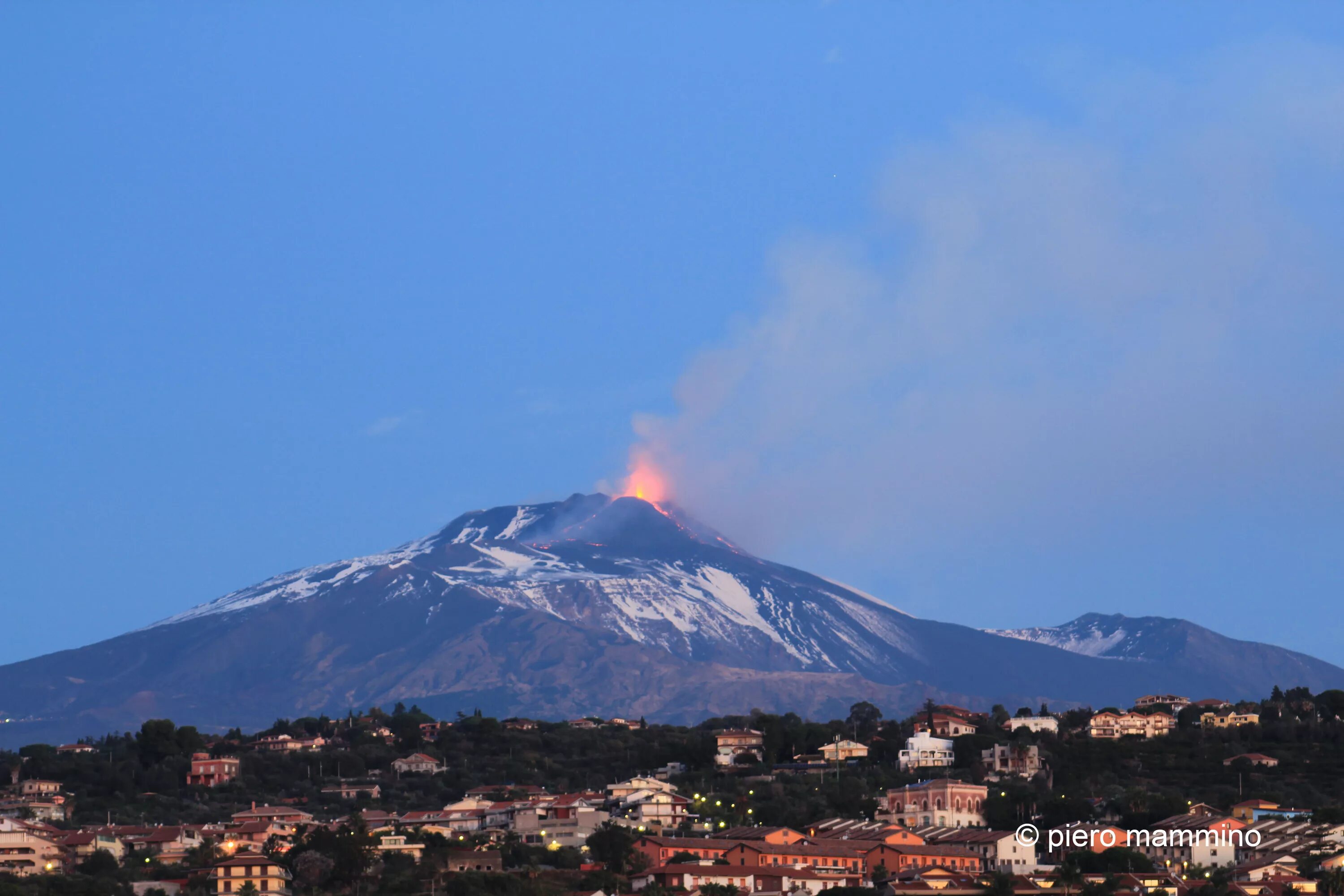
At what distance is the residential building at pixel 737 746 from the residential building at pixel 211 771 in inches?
1025

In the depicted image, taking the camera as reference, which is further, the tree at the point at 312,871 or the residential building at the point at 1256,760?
the residential building at the point at 1256,760

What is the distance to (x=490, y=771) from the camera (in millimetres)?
115062

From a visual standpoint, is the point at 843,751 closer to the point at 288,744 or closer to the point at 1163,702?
the point at 288,744

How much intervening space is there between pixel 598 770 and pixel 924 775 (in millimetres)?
19010

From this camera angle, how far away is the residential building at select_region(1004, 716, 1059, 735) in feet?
397

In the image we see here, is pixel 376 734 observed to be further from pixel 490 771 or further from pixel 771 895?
pixel 771 895

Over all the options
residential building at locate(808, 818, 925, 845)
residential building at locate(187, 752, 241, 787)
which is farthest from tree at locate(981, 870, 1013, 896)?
residential building at locate(187, 752, 241, 787)

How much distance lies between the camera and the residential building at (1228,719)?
121688 millimetres

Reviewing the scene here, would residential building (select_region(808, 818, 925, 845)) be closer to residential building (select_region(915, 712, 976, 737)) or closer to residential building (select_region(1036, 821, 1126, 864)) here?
residential building (select_region(1036, 821, 1126, 864))

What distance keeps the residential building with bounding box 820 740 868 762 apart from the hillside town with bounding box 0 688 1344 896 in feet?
0.61

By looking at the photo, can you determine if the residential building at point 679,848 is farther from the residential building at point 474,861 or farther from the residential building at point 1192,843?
the residential building at point 1192,843

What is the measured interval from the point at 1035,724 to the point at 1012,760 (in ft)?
60.3

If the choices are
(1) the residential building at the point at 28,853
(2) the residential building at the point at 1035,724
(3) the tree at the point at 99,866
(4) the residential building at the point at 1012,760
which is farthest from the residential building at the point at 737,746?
(3) the tree at the point at 99,866

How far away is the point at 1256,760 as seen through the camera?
103938mm
